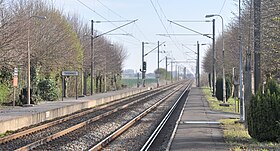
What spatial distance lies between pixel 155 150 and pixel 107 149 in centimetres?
169

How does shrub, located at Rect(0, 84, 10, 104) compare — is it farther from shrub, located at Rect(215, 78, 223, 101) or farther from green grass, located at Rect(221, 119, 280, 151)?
green grass, located at Rect(221, 119, 280, 151)

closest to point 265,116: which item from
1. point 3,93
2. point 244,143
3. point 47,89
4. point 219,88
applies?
point 244,143

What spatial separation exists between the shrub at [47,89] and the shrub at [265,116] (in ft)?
112

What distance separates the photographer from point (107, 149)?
1783 cm

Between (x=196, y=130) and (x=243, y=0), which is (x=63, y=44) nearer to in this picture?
(x=243, y=0)

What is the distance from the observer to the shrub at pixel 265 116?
17.7 metres

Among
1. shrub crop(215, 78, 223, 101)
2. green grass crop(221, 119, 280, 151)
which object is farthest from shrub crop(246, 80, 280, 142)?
shrub crop(215, 78, 223, 101)

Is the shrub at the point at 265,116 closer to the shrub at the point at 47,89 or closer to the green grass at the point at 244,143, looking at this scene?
A: the green grass at the point at 244,143

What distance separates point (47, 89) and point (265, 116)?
35.3 m

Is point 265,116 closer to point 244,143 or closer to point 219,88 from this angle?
point 244,143

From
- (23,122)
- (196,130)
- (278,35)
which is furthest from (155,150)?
(23,122)

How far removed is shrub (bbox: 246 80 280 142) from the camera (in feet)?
57.9

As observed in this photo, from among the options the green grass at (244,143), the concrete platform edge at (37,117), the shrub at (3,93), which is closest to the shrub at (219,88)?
the concrete platform edge at (37,117)

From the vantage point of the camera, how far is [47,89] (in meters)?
50.5
